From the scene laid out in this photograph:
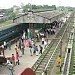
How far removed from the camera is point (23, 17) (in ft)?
92.5

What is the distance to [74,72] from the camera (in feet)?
44.8

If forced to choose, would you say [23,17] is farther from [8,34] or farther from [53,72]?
[53,72]

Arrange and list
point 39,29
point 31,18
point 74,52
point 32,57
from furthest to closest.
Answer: point 39,29 < point 31,18 < point 74,52 < point 32,57

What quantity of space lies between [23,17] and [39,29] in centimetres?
332

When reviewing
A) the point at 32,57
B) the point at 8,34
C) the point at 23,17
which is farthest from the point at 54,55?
the point at 23,17

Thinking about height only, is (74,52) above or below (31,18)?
below

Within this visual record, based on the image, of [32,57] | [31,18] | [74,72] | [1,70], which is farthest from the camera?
[31,18]

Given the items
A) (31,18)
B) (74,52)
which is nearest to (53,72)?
(74,52)

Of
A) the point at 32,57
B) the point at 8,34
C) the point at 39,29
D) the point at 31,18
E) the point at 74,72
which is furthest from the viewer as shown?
the point at 39,29

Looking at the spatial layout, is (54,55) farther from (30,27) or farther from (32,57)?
(30,27)

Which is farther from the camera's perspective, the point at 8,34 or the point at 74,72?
the point at 8,34

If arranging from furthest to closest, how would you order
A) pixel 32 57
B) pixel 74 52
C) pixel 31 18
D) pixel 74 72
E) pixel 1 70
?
pixel 31 18 → pixel 74 52 → pixel 32 57 → pixel 1 70 → pixel 74 72

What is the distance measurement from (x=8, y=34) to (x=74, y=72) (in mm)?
13804

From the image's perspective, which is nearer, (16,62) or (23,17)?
(16,62)
